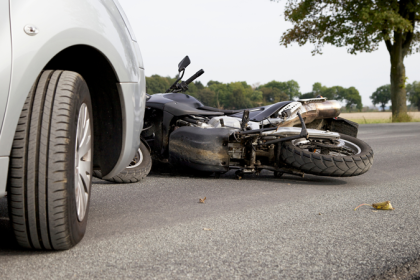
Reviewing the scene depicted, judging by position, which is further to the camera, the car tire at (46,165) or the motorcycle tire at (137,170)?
the motorcycle tire at (137,170)

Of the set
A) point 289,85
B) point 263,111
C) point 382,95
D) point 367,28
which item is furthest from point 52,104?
point 382,95

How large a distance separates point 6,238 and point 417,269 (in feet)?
7.03

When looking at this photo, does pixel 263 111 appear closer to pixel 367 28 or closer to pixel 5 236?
pixel 5 236

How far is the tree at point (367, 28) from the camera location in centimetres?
2061

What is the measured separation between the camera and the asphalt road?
79.7 inches

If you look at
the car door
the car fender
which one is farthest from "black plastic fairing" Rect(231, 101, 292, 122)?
the car door

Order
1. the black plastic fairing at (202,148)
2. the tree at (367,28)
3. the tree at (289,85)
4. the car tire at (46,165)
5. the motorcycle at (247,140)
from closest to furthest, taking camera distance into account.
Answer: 1. the car tire at (46,165)
2. the motorcycle at (247,140)
3. the black plastic fairing at (202,148)
4. the tree at (367,28)
5. the tree at (289,85)

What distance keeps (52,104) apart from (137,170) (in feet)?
9.03

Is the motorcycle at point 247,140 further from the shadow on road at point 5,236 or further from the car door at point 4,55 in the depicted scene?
the car door at point 4,55

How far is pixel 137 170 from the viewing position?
468cm

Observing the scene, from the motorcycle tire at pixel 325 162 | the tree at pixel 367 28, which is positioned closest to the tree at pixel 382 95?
the tree at pixel 367 28

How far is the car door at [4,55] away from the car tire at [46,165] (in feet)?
0.63

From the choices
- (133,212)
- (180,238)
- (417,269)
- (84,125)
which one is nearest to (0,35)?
(84,125)

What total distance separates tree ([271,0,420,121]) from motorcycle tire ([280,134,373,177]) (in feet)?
57.4
